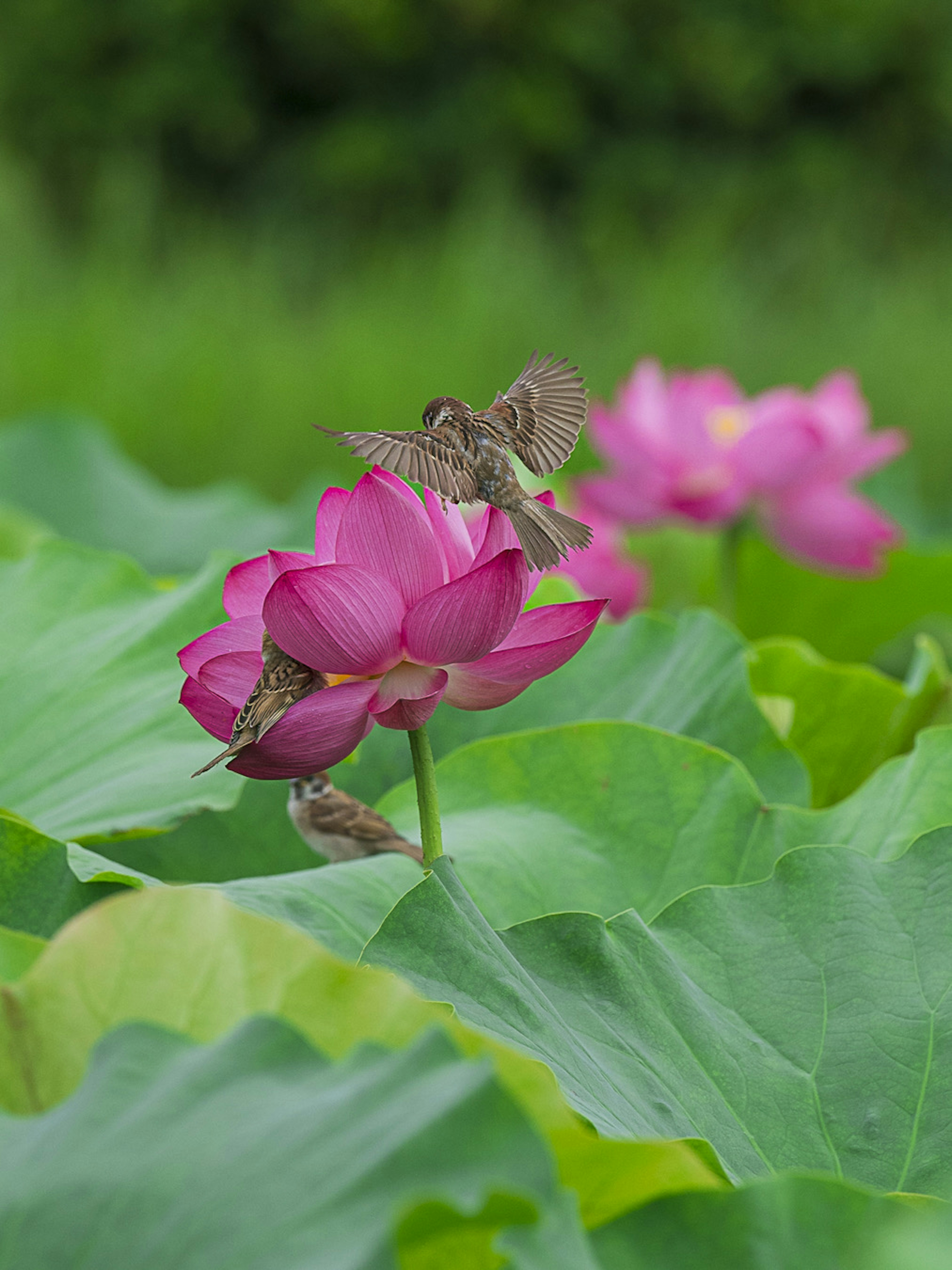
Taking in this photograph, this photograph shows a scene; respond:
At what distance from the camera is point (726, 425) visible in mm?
1470

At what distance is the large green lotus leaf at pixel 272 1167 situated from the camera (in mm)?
302

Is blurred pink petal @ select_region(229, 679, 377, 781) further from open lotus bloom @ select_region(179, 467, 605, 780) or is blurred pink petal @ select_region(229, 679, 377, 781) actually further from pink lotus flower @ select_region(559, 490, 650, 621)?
pink lotus flower @ select_region(559, 490, 650, 621)

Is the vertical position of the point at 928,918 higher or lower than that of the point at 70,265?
lower

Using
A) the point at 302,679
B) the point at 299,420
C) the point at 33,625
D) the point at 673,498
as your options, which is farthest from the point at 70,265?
the point at 302,679

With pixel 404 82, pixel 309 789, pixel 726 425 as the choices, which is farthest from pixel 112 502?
pixel 404 82

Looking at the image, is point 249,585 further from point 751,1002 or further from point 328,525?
point 751,1002

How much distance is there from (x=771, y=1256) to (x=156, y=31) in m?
8.94

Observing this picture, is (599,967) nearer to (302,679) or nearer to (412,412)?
(302,679)

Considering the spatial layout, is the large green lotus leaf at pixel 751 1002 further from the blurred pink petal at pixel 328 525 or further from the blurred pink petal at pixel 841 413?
the blurred pink petal at pixel 841 413

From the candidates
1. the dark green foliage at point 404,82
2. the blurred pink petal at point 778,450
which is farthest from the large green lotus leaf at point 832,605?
the dark green foliage at point 404,82

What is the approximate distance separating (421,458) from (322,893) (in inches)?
8.3

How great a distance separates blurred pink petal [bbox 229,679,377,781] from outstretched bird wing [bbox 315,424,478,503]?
3.0 inches

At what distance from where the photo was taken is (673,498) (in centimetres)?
146

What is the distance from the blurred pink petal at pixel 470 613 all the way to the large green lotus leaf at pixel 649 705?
35cm
